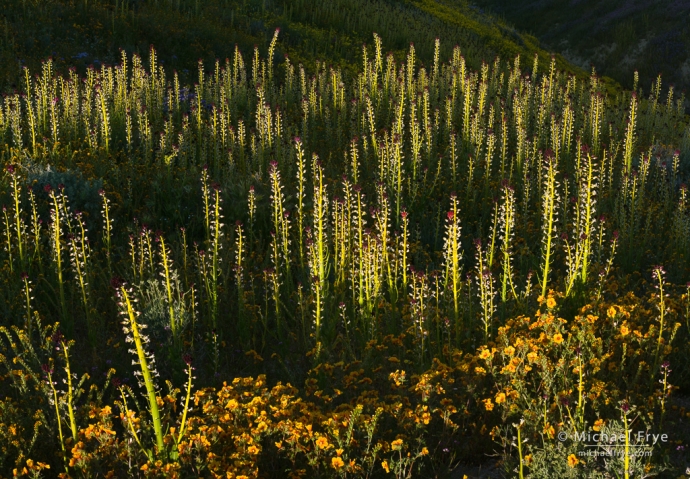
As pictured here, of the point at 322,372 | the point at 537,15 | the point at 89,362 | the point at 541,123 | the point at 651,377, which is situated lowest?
the point at 89,362

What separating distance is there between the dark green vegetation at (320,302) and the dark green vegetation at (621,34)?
13.3 meters

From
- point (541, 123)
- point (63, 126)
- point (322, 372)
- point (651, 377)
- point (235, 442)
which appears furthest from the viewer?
point (541, 123)

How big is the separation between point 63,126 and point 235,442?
18.9 feet

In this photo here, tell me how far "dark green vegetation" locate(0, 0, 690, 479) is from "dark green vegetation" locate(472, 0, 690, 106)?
522 inches

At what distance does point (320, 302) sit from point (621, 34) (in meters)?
23.3

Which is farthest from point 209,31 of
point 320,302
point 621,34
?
point 621,34

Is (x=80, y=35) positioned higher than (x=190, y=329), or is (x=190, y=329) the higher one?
(x=80, y=35)

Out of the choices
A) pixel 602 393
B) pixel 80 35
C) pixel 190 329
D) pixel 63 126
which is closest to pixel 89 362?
pixel 190 329

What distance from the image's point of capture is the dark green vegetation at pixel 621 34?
819 inches

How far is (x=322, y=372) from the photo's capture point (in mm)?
3768

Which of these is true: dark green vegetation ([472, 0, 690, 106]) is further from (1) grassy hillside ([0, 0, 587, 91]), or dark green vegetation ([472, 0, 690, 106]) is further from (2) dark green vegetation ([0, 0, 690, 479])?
(2) dark green vegetation ([0, 0, 690, 479])

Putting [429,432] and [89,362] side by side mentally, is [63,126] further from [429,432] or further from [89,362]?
[429,432]

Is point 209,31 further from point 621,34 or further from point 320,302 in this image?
point 621,34

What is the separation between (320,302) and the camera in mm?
4094
